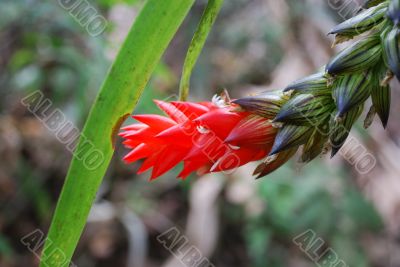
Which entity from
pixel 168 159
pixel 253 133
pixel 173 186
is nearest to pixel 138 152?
pixel 168 159

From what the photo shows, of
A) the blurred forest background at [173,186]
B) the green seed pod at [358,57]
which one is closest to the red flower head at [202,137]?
the green seed pod at [358,57]

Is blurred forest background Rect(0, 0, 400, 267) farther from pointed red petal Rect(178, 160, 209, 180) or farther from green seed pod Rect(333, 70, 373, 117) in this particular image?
green seed pod Rect(333, 70, 373, 117)

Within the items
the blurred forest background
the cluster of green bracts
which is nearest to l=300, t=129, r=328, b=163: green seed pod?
the cluster of green bracts

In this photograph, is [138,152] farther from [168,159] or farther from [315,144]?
[315,144]

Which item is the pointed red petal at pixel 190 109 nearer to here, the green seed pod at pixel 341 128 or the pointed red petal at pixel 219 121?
the pointed red petal at pixel 219 121
